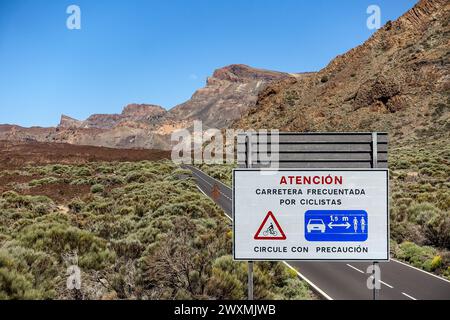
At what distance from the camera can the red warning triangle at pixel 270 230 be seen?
7789 mm

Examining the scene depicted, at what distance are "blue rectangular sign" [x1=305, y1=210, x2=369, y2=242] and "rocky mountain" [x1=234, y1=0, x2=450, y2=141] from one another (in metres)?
72.2

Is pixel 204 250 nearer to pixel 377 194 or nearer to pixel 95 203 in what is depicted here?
pixel 377 194

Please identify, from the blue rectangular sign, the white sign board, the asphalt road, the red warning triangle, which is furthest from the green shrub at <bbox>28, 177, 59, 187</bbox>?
the blue rectangular sign

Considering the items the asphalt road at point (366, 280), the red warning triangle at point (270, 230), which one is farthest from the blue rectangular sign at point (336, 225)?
the asphalt road at point (366, 280)

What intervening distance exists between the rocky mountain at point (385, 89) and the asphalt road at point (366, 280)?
6394cm

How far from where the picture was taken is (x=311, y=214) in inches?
308

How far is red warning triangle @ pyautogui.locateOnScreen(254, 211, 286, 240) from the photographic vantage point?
25.6 ft

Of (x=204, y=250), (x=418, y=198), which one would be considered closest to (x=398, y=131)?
(x=418, y=198)

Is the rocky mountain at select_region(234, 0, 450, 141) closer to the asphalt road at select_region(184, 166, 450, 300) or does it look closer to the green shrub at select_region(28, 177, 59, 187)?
the green shrub at select_region(28, 177, 59, 187)

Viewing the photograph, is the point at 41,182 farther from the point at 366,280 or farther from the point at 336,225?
the point at 336,225

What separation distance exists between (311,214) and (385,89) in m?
88.0

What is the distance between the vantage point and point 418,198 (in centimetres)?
2536

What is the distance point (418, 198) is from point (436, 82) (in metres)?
67.5

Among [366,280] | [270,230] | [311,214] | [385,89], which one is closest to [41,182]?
[366,280]
